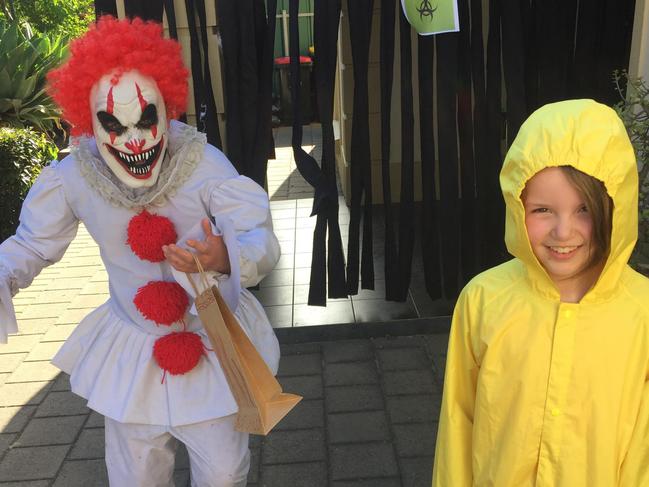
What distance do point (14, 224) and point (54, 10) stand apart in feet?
27.7

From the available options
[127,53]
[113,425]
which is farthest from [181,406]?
[127,53]

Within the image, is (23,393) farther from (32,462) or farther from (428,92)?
(428,92)

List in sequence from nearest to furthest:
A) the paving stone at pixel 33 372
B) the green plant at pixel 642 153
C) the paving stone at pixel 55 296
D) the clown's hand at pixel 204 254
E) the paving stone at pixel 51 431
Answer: the clown's hand at pixel 204 254, the green plant at pixel 642 153, the paving stone at pixel 51 431, the paving stone at pixel 33 372, the paving stone at pixel 55 296

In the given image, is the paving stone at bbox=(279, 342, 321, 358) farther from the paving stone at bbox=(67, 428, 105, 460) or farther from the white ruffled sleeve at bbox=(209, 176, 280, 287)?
the white ruffled sleeve at bbox=(209, 176, 280, 287)

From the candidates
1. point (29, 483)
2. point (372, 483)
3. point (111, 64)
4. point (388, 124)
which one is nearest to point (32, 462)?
point (29, 483)

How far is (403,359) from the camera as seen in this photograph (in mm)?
4102

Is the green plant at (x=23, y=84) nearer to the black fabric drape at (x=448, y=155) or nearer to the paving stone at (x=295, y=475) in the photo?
the black fabric drape at (x=448, y=155)

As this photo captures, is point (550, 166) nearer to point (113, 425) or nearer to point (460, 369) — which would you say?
point (460, 369)

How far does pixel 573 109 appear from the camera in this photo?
1633mm

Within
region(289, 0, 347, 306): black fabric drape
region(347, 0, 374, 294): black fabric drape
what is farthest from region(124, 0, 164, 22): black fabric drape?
region(347, 0, 374, 294): black fabric drape

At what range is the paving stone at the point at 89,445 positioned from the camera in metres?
3.38

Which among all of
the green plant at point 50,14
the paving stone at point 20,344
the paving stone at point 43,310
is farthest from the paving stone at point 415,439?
the green plant at point 50,14

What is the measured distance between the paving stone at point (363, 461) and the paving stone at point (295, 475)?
6 cm

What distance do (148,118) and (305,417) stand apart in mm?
1982
